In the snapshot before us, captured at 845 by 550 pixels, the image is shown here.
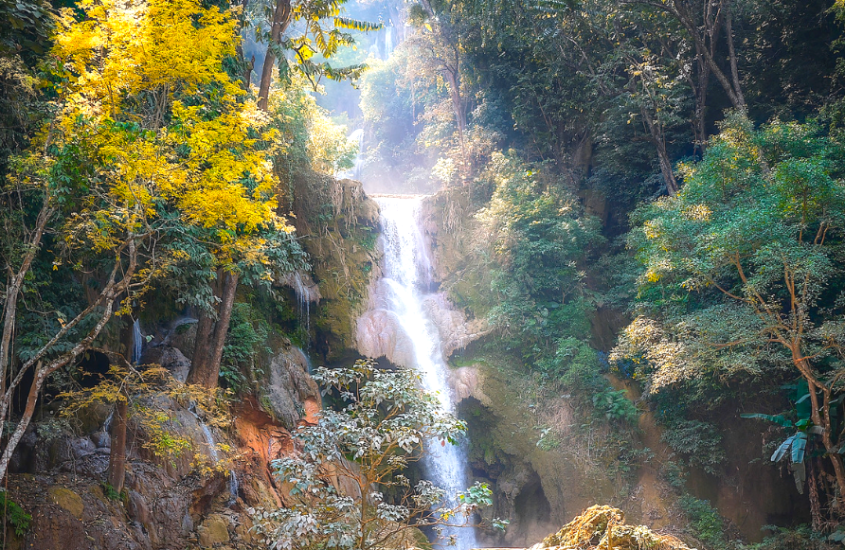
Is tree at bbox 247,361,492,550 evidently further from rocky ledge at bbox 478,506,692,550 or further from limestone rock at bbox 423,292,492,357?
limestone rock at bbox 423,292,492,357

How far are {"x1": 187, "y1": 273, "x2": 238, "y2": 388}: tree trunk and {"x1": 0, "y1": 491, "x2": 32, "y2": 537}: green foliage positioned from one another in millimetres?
3970

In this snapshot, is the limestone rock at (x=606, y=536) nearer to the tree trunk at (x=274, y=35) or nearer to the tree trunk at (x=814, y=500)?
the tree trunk at (x=814, y=500)

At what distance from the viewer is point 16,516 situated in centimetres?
693

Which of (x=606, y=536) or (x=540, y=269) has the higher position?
(x=540, y=269)

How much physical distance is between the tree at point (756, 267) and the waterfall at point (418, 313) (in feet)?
20.1

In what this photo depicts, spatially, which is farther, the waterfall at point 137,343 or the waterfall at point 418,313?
the waterfall at point 418,313

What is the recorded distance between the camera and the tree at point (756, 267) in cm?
1057

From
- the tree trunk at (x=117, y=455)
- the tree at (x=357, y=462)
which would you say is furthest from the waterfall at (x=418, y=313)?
the tree at (x=357, y=462)

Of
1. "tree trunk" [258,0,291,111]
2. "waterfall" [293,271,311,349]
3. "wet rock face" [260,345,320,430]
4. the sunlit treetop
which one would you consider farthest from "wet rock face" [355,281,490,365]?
the sunlit treetop

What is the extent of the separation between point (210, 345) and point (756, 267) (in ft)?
44.3

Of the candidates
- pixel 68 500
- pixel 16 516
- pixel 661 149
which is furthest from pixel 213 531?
pixel 661 149

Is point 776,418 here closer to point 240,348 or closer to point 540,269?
point 540,269

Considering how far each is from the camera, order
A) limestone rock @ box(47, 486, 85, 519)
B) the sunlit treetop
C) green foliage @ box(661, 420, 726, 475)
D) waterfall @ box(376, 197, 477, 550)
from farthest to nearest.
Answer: waterfall @ box(376, 197, 477, 550) < green foliage @ box(661, 420, 726, 475) < limestone rock @ box(47, 486, 85, 519) < the sunlit treetop

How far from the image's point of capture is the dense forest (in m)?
7.20
